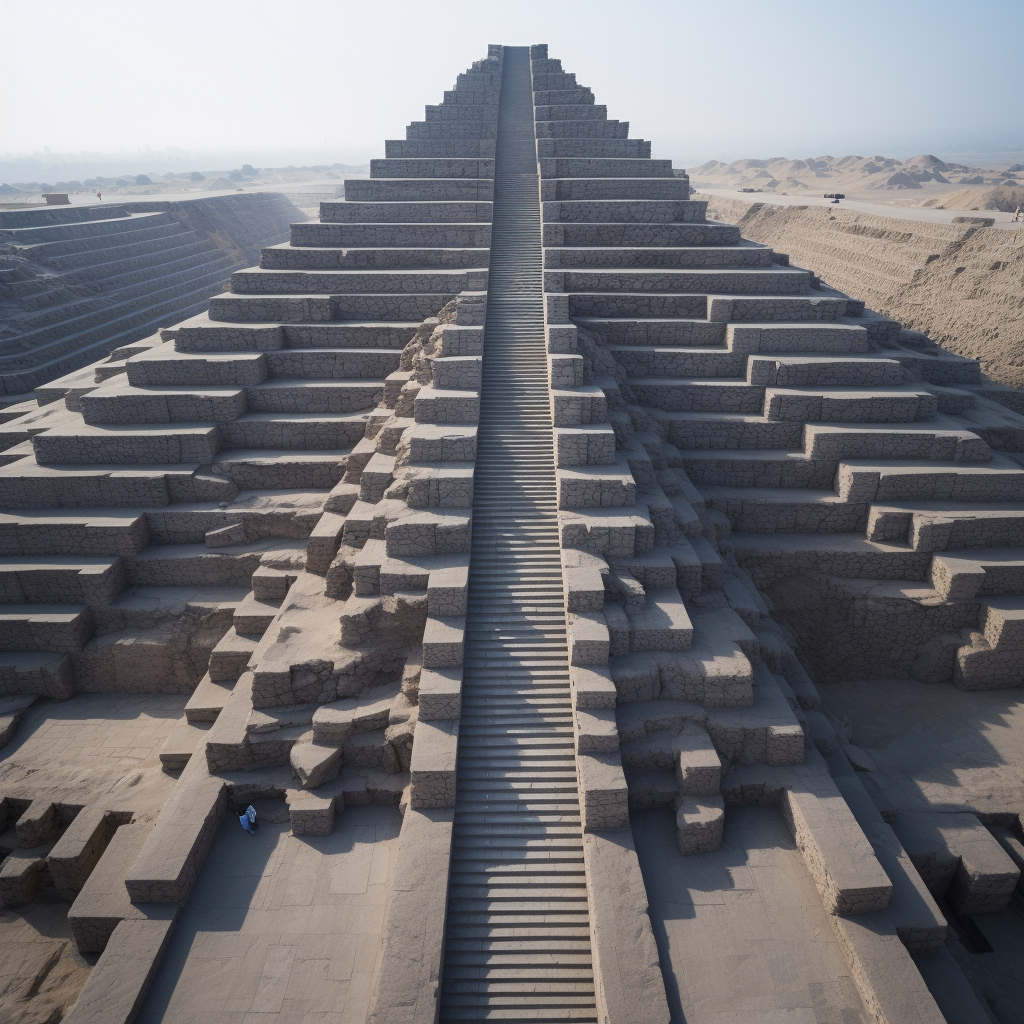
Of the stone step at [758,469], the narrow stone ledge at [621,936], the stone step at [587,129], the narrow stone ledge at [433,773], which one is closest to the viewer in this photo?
the narrow stone ledge at [621,936]

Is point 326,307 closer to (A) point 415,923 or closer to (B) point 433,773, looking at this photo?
(B) point 433,773

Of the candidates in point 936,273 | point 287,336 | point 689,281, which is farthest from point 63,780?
point 936,273

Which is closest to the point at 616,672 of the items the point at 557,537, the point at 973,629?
the point at 557,537

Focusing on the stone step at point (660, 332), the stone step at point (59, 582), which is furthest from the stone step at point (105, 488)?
the stone step at point (660, 332)

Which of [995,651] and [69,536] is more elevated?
[69,536]

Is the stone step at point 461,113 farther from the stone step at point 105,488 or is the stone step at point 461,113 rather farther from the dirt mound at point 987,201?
the dirt mound at point 987,201

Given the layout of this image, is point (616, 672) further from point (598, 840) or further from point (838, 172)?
point (838, 172)

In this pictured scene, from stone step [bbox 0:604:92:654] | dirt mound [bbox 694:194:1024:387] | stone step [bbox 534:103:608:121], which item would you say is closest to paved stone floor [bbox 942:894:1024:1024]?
stone step [bbox 0:604:92:654]
